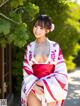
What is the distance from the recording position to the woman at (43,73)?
5.13 metres

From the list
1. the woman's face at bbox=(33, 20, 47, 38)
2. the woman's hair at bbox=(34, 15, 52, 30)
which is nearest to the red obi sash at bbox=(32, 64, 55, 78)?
the woman's face at bbox=(33, 20, 47, 38)

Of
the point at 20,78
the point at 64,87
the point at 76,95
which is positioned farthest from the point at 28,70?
the point at 76,95

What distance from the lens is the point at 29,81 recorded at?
5152mm

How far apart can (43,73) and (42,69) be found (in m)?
0.06

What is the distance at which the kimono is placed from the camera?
5129mm

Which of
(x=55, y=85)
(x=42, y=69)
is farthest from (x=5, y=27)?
(x=55, y=85)

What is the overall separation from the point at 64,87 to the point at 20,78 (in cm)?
499

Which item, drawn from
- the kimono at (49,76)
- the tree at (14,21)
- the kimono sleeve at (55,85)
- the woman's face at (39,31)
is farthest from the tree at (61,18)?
the kimono sleeve at (55,85)

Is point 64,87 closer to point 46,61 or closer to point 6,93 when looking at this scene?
point 46,61

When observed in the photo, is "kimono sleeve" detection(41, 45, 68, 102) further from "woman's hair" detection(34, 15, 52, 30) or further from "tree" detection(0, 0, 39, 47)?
"tree" detection(0, 0, 39, 47)

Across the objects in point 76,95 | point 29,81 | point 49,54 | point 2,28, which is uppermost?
point 2,28

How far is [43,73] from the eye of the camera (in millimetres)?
5195

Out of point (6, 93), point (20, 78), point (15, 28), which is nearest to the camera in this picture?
point (15, 28)

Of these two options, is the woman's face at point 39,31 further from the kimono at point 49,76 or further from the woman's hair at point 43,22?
the kimono at point 49,76
